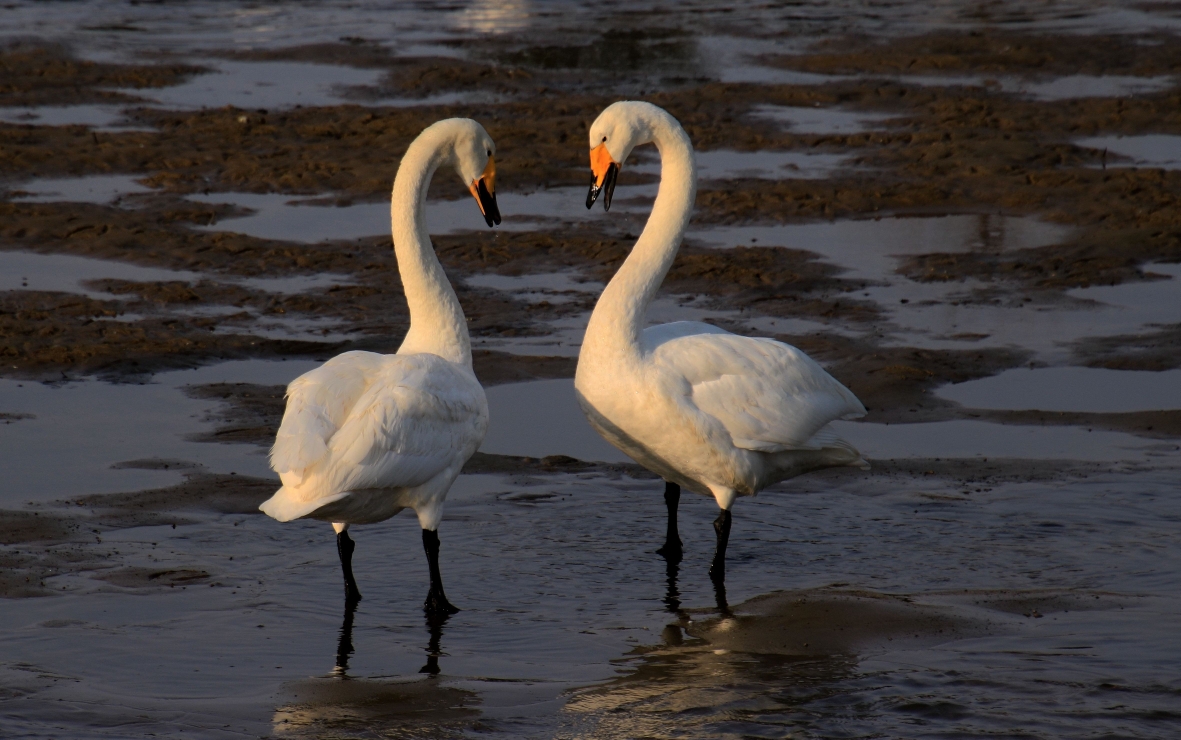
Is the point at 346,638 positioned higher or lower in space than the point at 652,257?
lower

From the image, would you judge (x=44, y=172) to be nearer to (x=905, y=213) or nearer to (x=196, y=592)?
(x=905, y=213)

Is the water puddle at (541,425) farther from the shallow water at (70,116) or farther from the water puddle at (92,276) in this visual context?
the shallow water at (70,116)

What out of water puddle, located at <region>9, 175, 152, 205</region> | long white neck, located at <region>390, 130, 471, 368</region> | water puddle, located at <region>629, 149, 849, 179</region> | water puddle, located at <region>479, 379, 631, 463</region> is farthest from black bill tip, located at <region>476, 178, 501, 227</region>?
water puddle, located at <region>629, 149, 849, 179</region>

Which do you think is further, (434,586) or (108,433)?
(108,433)

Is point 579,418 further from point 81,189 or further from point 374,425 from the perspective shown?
point 81,189

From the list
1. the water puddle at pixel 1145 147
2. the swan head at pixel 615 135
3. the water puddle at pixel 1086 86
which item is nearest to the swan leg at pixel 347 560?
the swan head at pixel 615 135

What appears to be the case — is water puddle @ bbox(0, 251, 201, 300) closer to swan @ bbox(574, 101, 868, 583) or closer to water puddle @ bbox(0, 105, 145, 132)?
water puddle @ bbox(0, 105, 145, 132)

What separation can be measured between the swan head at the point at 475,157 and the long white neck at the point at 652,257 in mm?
687

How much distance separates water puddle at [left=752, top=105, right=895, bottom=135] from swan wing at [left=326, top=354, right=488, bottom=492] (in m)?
11.0

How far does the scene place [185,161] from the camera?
48.3ft

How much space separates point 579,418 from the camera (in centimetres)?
881

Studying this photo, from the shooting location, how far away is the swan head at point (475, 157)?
7.07 m

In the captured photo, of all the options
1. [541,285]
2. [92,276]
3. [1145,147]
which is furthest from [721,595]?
[1145,147]

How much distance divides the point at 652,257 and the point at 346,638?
7.82 feet
